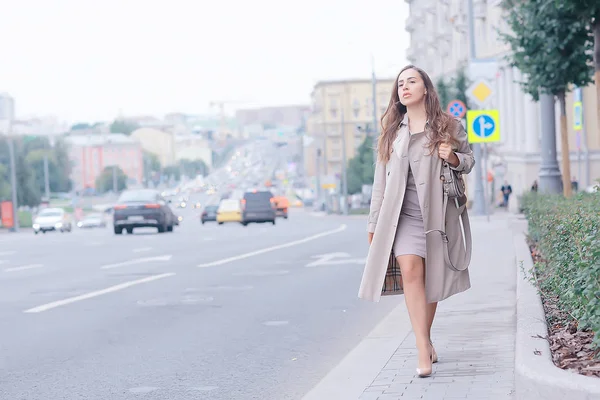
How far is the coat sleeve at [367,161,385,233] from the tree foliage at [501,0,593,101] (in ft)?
28.7

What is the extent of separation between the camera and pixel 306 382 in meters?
8.11

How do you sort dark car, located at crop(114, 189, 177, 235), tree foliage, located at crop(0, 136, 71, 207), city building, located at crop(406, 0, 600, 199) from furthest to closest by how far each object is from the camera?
tree foliage, located at crop(0, 136, 71, 207) → city building, located at crop(406, 0, 600, 199) → dark car, located at crop(114, 189, 177, 235)

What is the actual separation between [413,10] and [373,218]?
350ft

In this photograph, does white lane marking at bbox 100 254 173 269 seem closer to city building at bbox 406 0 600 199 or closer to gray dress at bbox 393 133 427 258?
city building at bbox 406 0 600 199

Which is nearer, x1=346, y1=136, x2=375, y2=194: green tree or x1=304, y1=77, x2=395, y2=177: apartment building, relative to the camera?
x1=346, y1=136, x2=375, y2=194: green tree

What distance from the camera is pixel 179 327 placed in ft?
36.4

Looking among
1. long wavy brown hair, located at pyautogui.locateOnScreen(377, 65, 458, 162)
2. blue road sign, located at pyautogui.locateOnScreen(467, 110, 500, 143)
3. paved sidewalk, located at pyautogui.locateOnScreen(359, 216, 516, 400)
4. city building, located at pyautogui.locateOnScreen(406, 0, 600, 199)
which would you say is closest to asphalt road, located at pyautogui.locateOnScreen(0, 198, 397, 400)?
paved sidewalk, located at pyautogui.locateOnScreen(359, 216, 516, 400)

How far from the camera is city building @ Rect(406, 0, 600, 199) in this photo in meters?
61.0

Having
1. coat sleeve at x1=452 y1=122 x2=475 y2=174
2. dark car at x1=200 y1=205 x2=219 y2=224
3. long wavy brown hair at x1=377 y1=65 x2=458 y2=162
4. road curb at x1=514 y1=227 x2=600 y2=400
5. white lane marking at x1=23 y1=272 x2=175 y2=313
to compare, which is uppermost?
long wavy brown hair at x1=377 y1=65 x2=458 y2=162

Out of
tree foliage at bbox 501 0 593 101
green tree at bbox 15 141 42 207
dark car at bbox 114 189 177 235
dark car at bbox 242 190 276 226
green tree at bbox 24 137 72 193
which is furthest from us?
green tree at bbox 24 137 72 193

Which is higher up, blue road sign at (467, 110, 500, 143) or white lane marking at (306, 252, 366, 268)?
blue road sign at (467, 110, 500, 143)

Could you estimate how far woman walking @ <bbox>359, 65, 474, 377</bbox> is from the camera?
7355 mm

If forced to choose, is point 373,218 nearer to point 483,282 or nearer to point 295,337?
point 295,337

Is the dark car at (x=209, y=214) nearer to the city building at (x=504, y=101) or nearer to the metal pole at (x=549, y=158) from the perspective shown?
the city building at (x=504, y=101)
